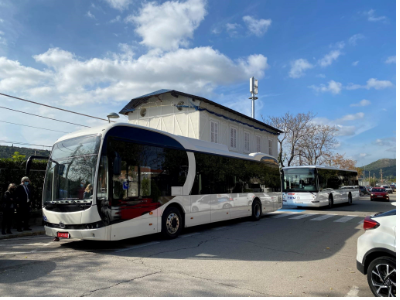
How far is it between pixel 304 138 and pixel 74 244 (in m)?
40.1

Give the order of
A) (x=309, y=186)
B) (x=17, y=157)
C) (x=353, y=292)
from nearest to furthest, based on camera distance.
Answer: (x=353, y=292), (x=17, y=157), (x=309, y=186)

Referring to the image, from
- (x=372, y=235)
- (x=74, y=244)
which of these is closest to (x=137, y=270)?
(x=74, y=244)

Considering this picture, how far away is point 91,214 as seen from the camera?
7.31 meters

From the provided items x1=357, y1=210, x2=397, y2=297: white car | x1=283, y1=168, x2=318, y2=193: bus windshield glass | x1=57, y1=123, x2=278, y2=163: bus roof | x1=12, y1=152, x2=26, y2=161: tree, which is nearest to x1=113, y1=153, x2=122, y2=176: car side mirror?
x1=57, y1=123, x2=278, y2=163: bus roof

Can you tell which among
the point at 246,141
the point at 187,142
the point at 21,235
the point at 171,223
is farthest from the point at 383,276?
the point at 246,141

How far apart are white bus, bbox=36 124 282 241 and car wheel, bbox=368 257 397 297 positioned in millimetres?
5488

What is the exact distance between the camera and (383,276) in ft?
14.2

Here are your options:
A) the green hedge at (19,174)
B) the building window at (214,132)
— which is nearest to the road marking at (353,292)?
the green hedge at (19,174)

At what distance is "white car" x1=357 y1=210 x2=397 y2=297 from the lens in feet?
13.9

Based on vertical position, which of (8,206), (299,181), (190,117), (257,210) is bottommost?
(257,210)

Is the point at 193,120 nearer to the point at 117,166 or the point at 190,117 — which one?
the point at 190,117

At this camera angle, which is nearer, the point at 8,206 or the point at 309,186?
the point at 8,206

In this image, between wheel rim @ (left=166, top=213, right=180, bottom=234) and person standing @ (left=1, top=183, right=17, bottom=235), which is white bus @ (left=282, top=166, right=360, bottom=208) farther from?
person standing @ (left=1, top=183, right=17, bottom=235)

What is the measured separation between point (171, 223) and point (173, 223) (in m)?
0.12
